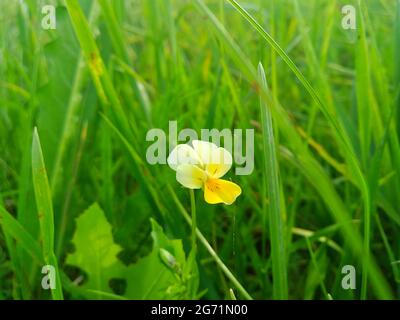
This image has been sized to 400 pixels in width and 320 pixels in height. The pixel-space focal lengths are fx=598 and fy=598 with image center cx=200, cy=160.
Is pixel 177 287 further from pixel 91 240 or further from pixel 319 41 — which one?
pixel 319 41

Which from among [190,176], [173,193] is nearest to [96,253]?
[173,193]

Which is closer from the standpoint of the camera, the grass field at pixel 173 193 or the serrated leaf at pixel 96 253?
the grass field at pixel 173 193

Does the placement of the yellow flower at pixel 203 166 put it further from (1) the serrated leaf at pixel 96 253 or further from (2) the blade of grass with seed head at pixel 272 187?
(1) the serrated leaf at pixel 96 253

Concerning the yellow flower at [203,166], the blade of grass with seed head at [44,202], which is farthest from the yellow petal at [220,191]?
the blade of grass with seed head at [44,202]

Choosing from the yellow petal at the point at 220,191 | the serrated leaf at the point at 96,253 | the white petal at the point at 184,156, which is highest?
the white petal at the point at 184,156

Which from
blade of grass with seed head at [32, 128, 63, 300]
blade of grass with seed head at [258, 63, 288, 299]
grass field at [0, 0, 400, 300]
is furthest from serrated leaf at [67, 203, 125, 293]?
blade of grass with seed head at [258, 63, 288, 299]

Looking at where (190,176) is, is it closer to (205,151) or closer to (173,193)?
(205,151)

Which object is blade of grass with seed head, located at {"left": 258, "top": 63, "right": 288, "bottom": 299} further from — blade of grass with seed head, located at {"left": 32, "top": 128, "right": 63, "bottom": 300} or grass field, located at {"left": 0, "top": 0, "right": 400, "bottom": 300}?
blade of grass with seed head, located at {"left": 32, "top": 128, "right": 63, "bottom": 300}
